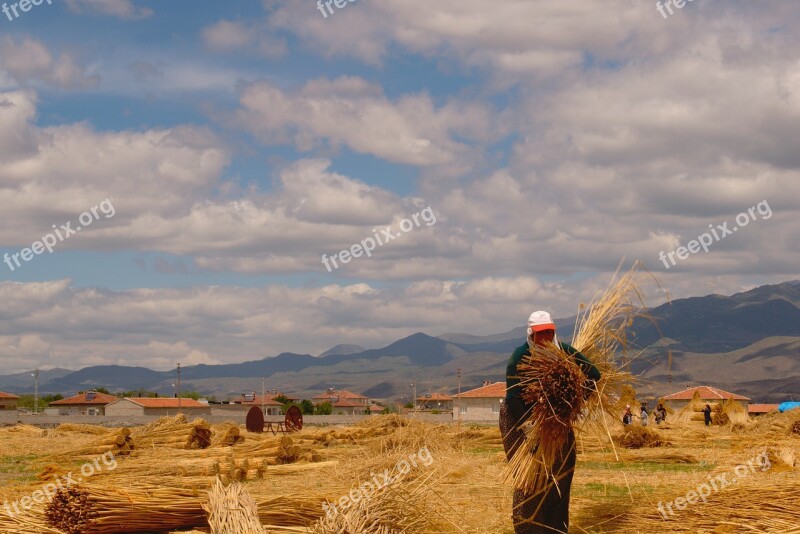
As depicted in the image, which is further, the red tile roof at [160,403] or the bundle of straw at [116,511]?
the red tile roof at [160,403]

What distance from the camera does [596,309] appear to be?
375 inches

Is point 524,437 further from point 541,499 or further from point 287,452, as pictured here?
point 287,452

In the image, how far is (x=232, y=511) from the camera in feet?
26.1

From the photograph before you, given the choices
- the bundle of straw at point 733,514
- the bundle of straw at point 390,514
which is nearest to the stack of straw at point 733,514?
the bundle of straw at point 733,514

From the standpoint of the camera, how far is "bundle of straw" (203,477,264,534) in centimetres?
775

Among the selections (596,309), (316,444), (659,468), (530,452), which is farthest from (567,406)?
(316,444)

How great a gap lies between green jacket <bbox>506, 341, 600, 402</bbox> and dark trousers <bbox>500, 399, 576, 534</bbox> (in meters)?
0.10

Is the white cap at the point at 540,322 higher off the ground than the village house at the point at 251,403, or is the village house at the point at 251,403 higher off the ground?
the white cap at the point at 540,322

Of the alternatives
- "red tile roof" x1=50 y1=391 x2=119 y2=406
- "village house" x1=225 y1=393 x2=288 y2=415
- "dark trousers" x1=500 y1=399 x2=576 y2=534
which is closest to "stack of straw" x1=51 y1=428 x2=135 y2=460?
"dark trousers" x1=500 y1=399 x2=576 y2=534

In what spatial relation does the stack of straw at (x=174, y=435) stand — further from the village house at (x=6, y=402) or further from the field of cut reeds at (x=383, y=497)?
the village house at (x=6, y=402)

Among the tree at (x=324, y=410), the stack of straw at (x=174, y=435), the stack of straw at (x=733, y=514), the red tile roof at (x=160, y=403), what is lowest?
the tree at (x=324, y=410)

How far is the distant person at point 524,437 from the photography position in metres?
8.52

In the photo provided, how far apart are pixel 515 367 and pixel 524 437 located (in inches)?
24.8

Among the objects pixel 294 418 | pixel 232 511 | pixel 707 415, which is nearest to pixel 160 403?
pixel 294 418
